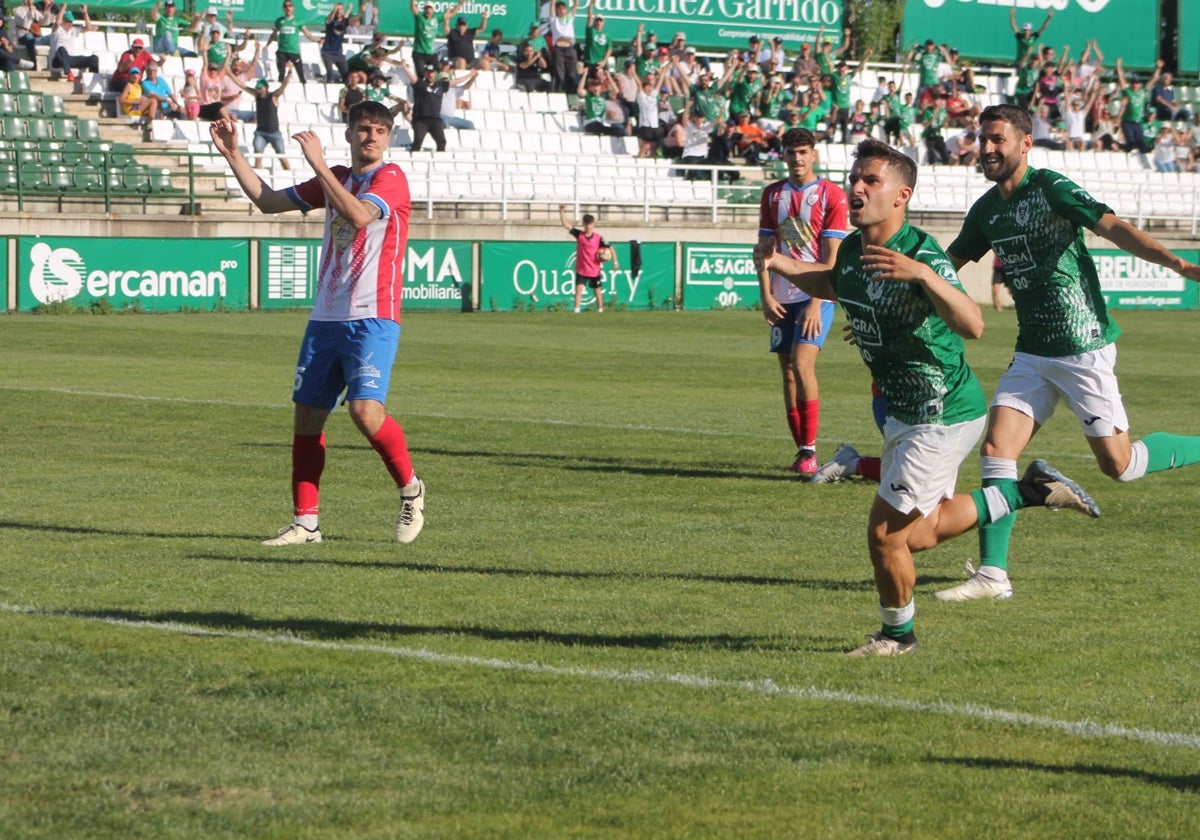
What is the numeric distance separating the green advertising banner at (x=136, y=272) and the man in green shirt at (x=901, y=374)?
80.6 ft

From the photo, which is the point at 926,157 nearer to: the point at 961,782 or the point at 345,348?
the point at 345,348

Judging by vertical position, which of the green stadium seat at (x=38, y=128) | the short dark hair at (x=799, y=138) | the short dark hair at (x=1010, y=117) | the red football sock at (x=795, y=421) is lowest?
the red football sock at (x=795, y=421)

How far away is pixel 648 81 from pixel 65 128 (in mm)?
13806

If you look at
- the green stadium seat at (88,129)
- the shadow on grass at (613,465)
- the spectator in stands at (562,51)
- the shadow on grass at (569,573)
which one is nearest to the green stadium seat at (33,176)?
the green stadium seat at (88,129)

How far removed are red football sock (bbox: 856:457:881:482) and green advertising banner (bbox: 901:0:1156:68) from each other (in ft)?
138

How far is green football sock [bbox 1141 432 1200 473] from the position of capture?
339 inches

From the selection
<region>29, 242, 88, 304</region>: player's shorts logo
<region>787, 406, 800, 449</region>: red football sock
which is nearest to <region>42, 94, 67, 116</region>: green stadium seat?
<region>29, 242, 88, 304</region>: player's shorts logo

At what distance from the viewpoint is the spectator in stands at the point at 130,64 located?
35.3 metres

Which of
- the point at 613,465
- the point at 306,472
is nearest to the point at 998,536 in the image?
the point at 306,472

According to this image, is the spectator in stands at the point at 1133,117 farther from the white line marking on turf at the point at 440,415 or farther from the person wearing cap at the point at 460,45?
the white line marking on turf at the point at 440,415

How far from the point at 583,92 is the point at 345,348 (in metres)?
33.4

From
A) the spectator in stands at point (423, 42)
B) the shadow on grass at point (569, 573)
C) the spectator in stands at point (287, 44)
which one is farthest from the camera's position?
the spectator in stands at point (423, 42)

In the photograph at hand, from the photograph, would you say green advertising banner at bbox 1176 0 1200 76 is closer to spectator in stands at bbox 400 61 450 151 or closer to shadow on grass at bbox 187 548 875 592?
spectator in stands at bbox 400 61 450 151

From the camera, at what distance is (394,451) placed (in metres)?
9.21
